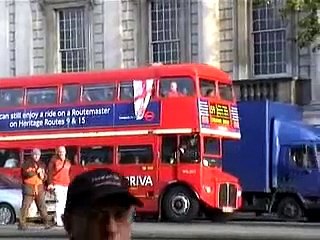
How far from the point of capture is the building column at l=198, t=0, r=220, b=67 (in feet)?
118

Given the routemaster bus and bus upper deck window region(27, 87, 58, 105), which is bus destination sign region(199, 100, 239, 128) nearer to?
the routemaster bus

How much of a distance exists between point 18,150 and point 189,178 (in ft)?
16.6

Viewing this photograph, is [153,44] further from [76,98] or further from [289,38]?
[76,98]

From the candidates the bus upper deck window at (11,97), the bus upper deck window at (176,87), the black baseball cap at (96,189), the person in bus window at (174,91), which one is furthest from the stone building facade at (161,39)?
the black baseball cap at (96,189)

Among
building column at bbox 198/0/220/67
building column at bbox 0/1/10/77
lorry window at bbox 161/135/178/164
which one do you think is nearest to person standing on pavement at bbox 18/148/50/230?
lorry window at bbox 161/135/178/164

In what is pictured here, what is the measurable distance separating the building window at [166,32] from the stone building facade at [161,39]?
0.03m

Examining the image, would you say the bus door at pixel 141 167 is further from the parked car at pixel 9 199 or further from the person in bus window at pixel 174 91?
the parked car at pixel 9 199

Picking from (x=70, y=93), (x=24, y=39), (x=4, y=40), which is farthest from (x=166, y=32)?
(x=70, y=93)

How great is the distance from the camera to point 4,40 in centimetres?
4022

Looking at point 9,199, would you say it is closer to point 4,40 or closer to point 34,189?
point 34,189

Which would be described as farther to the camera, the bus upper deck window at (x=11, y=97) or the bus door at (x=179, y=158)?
the bus upper deck window at (x=11, y=97)

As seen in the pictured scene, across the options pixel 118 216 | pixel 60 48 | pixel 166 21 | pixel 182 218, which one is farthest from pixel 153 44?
pixel 118 216

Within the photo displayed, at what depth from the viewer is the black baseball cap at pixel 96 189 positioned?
349cm

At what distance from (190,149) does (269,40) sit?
948 cm
